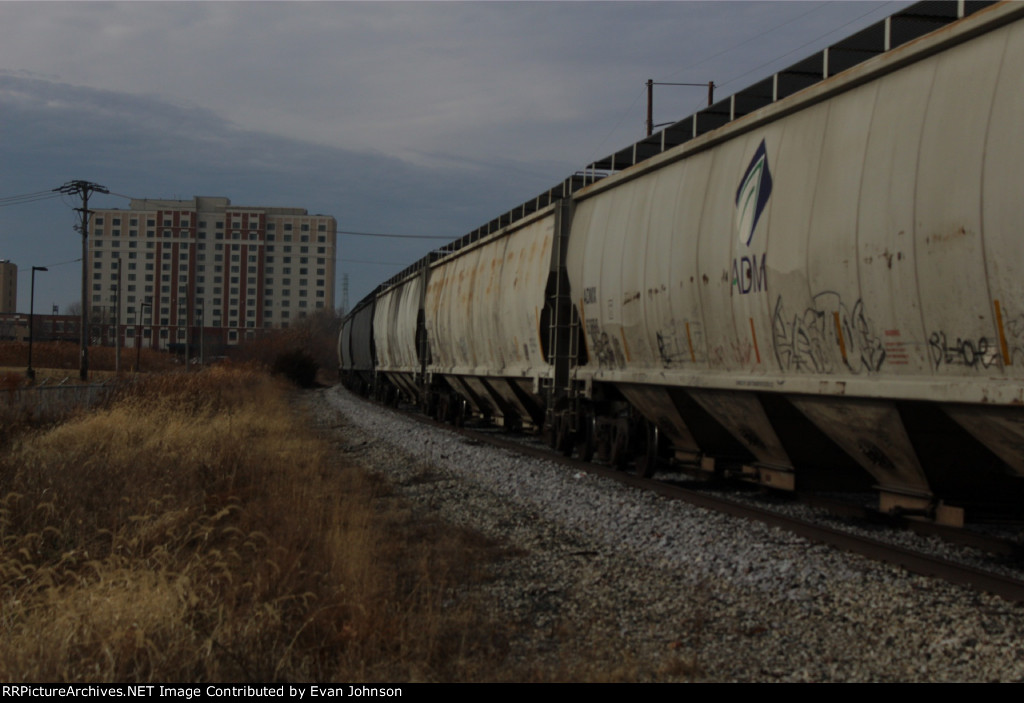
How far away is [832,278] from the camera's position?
6465mm

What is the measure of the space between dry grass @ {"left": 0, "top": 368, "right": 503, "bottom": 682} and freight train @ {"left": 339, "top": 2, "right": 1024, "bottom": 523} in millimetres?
3147

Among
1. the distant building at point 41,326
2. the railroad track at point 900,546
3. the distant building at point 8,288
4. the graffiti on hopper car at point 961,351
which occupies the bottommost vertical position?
the railroad track at point 900,546

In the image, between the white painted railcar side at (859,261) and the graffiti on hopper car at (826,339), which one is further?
the graffiti on hopper car at (826,339)

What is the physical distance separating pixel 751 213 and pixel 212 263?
123 m

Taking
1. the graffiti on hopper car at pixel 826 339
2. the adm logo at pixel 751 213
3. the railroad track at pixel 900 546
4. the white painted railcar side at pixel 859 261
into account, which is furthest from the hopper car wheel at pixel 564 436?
the graffiti on hopper car at pixel 826 339

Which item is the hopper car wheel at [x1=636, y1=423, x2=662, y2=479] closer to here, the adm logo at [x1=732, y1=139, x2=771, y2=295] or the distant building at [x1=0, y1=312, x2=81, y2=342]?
the adm logo at [x1=732, y1=139, x2=771, y2=295]

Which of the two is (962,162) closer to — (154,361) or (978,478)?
(978,478)

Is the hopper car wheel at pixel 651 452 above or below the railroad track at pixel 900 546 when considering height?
above

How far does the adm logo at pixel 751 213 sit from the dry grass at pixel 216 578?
329cm

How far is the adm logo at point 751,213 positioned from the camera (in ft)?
24.3

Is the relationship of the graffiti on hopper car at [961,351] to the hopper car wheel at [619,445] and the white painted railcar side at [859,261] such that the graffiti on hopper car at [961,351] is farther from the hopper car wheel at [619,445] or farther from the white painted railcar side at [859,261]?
the hopper car wheel at [619,445]

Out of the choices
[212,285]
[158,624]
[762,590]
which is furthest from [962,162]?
[212,285]

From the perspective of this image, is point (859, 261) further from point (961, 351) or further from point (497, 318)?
point (497, 318)

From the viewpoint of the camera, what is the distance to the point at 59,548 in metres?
6.12
